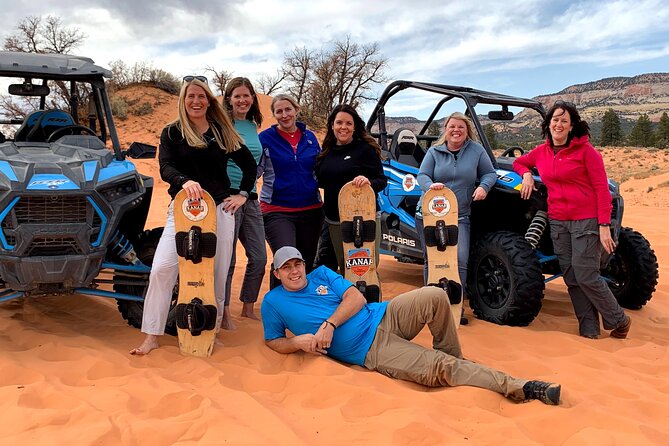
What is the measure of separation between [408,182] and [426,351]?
2762 millimetres

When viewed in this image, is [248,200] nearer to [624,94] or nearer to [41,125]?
[41,125]

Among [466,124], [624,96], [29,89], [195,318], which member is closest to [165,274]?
[195,318]

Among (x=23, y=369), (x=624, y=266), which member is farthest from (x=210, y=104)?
(x=624, y=266)

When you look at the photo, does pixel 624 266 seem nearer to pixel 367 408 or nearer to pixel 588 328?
pixel 588 328

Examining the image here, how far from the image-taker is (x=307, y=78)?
36.7 m

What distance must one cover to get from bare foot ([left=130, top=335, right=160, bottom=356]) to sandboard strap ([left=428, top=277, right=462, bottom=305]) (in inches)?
89.5

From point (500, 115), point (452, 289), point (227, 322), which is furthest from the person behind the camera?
point (500, 115)

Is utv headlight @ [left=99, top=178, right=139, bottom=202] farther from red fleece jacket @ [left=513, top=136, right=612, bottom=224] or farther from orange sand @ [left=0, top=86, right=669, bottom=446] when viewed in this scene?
red fleece jacket @ [left=513, top=136, right=612, bottom=224]

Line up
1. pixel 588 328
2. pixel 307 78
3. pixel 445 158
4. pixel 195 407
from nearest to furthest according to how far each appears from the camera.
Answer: pixel 195 407, pixel 588 328, pixel 445 158, pixel 307 78

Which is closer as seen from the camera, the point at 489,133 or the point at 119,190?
the point at 119,190

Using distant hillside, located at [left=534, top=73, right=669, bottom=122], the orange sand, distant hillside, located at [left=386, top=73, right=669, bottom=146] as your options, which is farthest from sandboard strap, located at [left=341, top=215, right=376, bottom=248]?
distant hillside, located at [left=534, top=73, right=669, bottom=122]

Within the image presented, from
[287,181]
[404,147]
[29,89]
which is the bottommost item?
[287,181]

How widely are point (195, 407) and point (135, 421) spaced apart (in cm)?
32

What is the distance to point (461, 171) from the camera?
5078 mm
